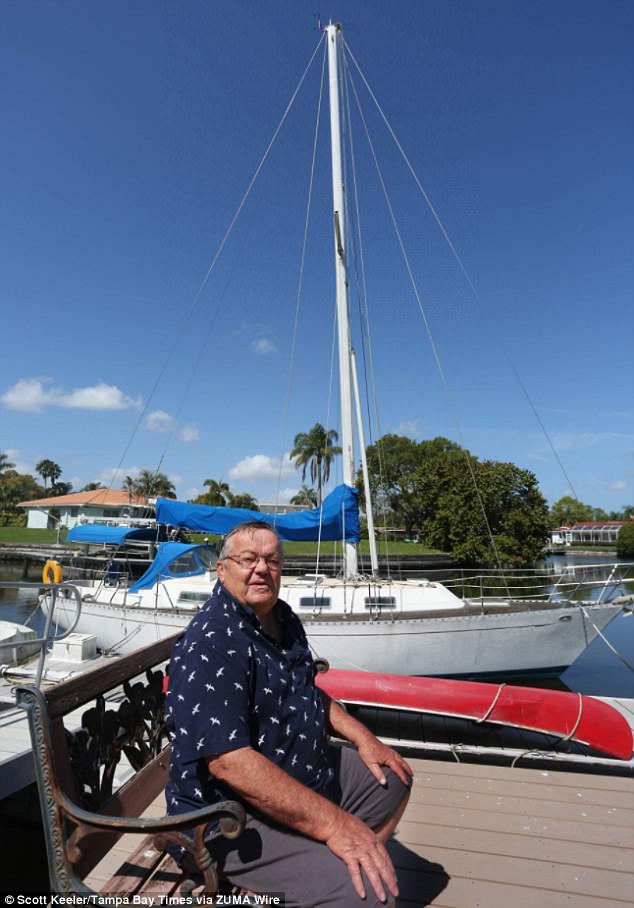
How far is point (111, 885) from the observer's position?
1.79 metres

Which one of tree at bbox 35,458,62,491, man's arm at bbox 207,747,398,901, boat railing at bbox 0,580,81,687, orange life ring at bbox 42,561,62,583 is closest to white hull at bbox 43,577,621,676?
orange life ring at bbox 42,561,62,583

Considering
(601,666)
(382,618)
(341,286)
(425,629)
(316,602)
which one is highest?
(341,286)

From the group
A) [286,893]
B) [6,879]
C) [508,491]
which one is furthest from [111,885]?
[508,491]

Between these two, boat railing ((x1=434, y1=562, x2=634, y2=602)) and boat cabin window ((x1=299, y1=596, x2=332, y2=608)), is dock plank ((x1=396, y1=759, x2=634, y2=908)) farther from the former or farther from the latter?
boat cabin window ((x1=299, y1=596, x2=332, y2=608))

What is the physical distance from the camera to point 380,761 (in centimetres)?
217

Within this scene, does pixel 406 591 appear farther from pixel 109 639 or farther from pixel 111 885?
pixel 111 885

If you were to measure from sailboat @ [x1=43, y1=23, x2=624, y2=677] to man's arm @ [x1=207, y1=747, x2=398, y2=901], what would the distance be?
818 cm

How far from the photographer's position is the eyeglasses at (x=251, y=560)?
2057 mm

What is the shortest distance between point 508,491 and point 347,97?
3312 centimetres

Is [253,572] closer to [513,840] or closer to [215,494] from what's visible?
[513,840]

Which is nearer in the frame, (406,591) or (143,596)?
(406,591)

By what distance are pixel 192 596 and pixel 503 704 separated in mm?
7565

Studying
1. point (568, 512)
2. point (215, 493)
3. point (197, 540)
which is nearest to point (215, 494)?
point (215, 493)

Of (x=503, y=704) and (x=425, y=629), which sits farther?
(x=425, y=629)
